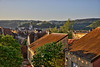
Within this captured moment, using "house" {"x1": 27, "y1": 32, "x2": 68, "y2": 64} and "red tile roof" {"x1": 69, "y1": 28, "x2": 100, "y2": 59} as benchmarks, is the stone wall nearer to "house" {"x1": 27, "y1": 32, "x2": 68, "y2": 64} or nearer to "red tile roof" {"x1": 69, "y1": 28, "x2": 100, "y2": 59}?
"red tile roof" {"x1": 69, "y1": 28, "x2": 100, "y2": 59}

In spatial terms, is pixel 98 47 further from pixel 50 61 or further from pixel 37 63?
pixel 37 63

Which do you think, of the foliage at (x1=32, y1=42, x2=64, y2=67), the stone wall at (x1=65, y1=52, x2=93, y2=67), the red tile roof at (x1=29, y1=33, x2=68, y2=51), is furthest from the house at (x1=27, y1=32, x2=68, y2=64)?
the foliage at (x1=32, y1=42, x2=64, y2=67)

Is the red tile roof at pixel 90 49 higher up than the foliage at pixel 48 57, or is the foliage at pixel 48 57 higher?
the red tile roof at pixel 90 49

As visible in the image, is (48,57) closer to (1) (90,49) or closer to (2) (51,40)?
(1) (90,49)

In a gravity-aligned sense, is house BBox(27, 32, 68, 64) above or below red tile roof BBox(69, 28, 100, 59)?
below

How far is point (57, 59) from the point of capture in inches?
617

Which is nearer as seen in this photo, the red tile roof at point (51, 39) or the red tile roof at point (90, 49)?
the red tile roof at point (90, 49)

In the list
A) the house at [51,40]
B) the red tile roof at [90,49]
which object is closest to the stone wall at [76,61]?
the red tile roof at [90,49]

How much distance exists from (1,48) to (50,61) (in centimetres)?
914

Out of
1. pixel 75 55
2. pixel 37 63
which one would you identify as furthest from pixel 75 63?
pixel 37 63

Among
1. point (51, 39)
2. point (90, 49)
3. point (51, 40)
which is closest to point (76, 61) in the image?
point (90, 49)

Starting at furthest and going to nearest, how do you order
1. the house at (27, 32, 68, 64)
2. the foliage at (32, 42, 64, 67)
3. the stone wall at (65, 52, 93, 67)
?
the house at (27, 32, 68, 64) < the foliage at (32, 42, 64, 67) < the stone wall at (65, 52, 93, 67)

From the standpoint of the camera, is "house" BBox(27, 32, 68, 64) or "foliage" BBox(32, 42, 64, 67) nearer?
"foliage" BBox(32, 42, 64, 67)

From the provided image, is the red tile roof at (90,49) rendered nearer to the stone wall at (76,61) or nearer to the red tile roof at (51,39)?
the stone wall at (76,61)
